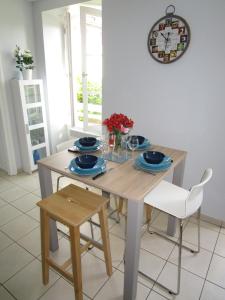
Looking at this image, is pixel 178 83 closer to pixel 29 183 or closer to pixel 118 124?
pixel 118 124

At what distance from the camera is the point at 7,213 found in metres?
2.44

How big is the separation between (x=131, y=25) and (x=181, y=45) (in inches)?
24.1

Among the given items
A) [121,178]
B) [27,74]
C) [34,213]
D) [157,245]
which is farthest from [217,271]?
[27,74]

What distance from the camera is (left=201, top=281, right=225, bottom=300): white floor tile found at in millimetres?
1575

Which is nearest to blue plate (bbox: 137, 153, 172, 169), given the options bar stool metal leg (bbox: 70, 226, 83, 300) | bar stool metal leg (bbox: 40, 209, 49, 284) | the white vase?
bar stool metal leg (bbox: 70, 226, 83, 300)

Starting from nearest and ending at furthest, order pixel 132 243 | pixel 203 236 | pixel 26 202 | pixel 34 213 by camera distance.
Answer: pixel 132 243
pixel 203 236
pixel 34 213
pixel 26 202

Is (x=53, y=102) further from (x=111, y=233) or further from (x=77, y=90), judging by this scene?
(x=111, y=233)

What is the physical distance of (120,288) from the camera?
1.62 metres

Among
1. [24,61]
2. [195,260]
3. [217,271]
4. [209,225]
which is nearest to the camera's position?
[217,271]

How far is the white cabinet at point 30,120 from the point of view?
295cm

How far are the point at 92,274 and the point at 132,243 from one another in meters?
0.68

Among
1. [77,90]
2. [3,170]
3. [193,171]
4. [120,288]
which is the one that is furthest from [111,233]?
[77,90]

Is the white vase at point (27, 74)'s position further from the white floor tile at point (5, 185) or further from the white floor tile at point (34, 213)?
the white floor tile at point (34, 213)

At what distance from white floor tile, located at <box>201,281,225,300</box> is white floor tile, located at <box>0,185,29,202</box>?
2239mm
